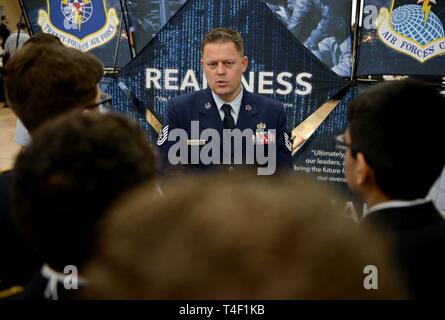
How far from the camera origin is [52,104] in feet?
4.43

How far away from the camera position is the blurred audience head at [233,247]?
1.62 ft

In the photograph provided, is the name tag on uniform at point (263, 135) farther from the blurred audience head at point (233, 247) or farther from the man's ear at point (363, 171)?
the blurred audience head at point (233, 247)

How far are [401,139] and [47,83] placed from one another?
986 millimetres

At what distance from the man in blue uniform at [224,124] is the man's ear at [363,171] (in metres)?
1.07

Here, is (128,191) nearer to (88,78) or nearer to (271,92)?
(88,78)

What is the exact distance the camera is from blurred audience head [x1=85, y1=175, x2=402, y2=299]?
495mm

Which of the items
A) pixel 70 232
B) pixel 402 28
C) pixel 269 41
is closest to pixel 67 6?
pixel 269 41

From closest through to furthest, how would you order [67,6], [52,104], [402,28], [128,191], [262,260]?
[262,260] → [128,191] → [52,104] → [402,28] → [67,6]

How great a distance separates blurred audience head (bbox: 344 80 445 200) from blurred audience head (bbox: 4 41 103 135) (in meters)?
0.81

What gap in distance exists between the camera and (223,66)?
2.33 meters

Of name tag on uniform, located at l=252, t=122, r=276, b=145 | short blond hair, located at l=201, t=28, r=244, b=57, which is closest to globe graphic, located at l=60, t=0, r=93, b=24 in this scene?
short blond hair, located at l=201, t=28, r=244, b=57

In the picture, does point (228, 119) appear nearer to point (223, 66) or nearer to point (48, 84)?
point (223, 66)

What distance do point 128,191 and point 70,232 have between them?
5.5 inches

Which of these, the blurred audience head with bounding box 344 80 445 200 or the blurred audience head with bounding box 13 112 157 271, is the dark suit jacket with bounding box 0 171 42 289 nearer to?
the blurred audience head with bounding box 13 112 157 271
